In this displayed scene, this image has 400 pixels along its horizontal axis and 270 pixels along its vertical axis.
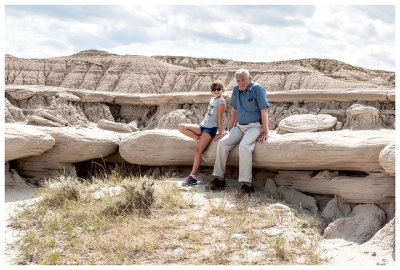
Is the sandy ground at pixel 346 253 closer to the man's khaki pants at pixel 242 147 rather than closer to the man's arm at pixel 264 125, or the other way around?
the man's khaki pants at pixel 242 147

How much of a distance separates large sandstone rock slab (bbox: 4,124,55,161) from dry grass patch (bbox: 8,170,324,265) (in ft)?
3.08

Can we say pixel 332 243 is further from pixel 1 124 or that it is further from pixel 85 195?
pixel 1 124

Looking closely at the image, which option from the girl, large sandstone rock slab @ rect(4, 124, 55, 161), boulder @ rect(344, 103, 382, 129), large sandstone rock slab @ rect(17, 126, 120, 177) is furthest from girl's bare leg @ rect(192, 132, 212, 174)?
large sandstone rock slab @ rect(4, 124, 55, 161)

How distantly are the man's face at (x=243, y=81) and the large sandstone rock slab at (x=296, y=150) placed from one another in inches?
31.9

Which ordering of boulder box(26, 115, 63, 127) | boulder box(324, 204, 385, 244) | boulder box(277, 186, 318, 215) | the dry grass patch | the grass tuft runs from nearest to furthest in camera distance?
the dry grass patch → boulder box(324, 204, 385, 244) → the grass tuft → boulder box(277, 186, 318, 215) → boulder box(26, 115, 63, 127)

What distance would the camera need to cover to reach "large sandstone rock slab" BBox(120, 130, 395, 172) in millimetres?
4792

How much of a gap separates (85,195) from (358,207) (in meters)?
3.55

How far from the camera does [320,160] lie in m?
5.02

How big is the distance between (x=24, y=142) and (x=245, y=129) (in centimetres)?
326

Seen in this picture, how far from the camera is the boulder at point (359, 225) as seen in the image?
169 inches

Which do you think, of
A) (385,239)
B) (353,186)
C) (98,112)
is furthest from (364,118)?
(98,112)

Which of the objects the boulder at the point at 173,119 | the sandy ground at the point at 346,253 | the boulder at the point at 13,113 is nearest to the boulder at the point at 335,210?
the sandy ground at the point at 346,253

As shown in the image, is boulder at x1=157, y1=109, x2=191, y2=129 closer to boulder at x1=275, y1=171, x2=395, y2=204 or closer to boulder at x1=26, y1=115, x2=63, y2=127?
boulder at x1=26, y1=115, x2=63, y2=127

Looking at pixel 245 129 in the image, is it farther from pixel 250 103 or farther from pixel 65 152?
pixel 65 152
